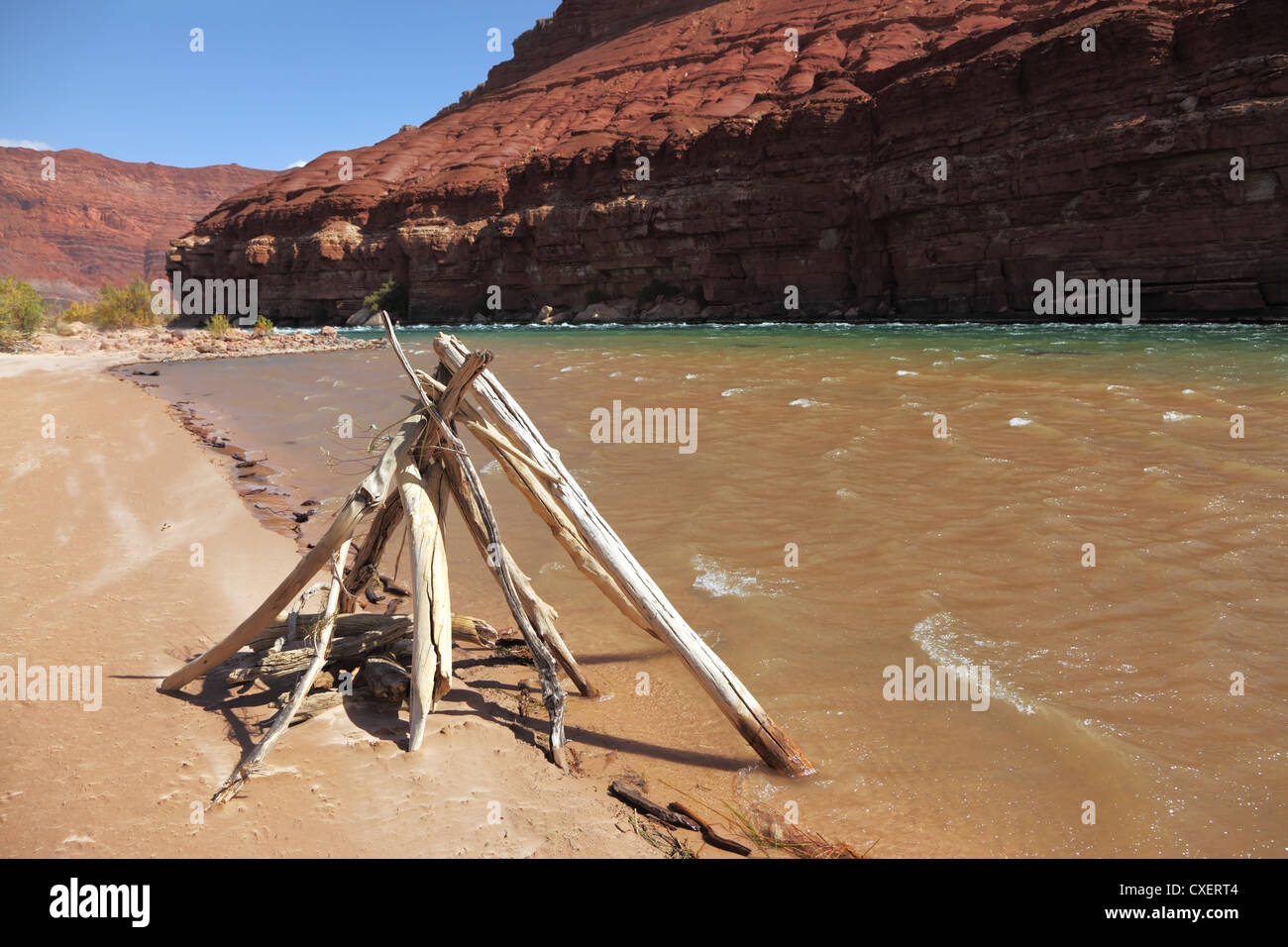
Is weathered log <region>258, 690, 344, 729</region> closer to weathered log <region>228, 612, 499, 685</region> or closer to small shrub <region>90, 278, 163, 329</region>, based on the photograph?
weathered log <region>228, 612, 499, 685</region>

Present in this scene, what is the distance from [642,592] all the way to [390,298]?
212ft

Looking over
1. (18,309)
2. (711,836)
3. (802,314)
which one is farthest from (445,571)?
(802,314)

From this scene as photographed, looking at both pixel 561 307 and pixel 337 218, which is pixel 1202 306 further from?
pixel 337 218

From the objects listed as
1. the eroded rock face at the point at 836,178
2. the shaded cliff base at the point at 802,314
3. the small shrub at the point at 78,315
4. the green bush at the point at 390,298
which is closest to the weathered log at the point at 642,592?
the shaded cliff base at the point at 802,314

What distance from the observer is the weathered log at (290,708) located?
2.79 m

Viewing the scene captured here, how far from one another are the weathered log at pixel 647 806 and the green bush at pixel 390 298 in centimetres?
6244

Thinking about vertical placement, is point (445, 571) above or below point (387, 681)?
above

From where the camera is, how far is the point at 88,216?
5876 inches

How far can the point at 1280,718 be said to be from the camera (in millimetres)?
3457

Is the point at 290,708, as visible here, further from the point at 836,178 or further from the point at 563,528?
the point at 836,178

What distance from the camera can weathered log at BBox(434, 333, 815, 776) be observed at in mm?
3285

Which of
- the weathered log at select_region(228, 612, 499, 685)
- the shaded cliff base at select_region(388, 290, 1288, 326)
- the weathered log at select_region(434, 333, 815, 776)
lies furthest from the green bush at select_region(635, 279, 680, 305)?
the weathered log at select_region(228, 612, 499, 685)

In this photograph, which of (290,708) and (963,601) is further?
(963,601)
